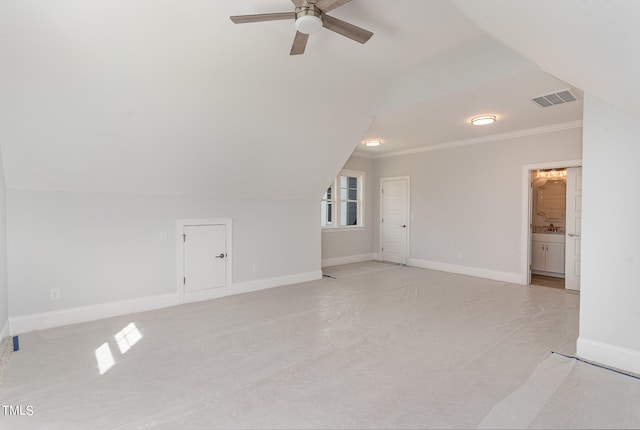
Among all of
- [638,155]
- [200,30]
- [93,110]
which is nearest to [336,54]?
[200,30]

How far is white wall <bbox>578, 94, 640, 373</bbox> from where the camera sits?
2512 mm

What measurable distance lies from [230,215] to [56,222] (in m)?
2.03

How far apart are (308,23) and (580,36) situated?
1.66m

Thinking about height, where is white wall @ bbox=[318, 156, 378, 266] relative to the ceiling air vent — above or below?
below

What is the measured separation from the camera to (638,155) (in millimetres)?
2482

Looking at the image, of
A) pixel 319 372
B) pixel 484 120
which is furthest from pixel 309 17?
pixel 484 120

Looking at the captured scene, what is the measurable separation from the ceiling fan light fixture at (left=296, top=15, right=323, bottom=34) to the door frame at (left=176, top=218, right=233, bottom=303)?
2.98 meters

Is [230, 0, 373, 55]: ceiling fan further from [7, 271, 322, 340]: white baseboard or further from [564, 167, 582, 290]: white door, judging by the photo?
[564, 167, 582, 290]: white door

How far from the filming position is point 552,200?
6.45 m

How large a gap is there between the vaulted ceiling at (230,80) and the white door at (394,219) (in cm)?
273

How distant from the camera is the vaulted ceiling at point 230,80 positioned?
7.52 feet

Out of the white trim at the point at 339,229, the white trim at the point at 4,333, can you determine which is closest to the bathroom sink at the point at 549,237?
the white trim at the point at 339,229

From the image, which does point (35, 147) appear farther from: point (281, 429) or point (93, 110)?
point (281, 429)

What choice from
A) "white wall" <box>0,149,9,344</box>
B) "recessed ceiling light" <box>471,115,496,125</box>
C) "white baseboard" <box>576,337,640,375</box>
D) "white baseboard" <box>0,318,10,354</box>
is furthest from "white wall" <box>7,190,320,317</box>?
"white baseboard" <box>576,337,640,375</box>
